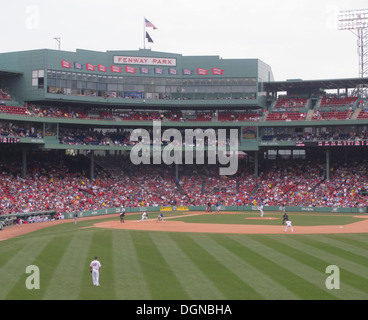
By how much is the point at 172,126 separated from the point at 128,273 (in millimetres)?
47309

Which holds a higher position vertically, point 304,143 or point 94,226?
point 304,143

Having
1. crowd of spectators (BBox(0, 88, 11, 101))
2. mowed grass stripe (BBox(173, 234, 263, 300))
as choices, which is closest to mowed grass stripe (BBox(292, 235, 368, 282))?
mowed grass stripe (BBox(173, 234, 263, 300))

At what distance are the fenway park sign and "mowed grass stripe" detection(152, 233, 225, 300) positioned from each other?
4293cm

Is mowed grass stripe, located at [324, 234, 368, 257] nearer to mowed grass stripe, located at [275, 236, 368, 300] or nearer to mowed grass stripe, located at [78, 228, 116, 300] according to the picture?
mowed grass stripe, located at [275, 236, 368, 300]

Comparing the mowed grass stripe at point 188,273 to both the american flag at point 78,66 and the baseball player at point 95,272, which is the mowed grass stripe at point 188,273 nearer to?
the baseball player at point 95,272

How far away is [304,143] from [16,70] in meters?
42.0

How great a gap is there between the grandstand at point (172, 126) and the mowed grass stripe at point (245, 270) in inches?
1121

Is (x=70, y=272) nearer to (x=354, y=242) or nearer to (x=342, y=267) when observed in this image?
(x=342, y=267)

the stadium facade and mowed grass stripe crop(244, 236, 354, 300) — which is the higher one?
the stadium facade

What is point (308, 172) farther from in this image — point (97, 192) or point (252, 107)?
point (97, 192)

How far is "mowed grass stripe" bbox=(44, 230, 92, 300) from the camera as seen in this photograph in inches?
853
